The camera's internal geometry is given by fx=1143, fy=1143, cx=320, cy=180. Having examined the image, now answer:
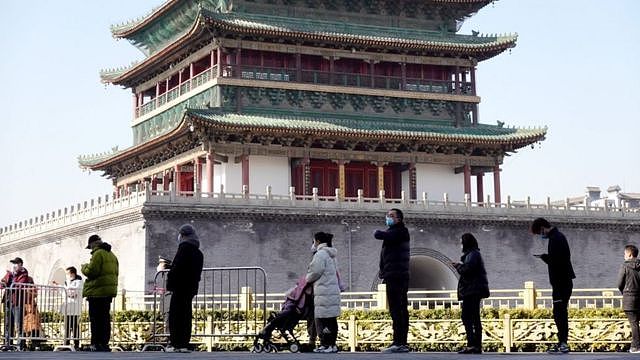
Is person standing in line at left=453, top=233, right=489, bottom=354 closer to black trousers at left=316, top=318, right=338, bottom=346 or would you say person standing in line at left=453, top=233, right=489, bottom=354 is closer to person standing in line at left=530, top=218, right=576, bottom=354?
person standing in line at left=530, top=218, right=576, bottom=354

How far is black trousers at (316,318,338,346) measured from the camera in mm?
17344

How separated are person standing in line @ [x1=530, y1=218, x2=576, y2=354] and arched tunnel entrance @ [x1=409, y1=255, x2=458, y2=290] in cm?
2357

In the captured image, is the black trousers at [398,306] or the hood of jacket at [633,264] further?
the hood of jacket at [633,264]

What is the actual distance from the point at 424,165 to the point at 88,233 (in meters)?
12.8

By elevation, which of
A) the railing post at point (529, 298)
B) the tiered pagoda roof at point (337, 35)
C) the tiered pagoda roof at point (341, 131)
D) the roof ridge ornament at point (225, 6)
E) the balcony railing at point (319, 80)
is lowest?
the railing post at point (529, 298)

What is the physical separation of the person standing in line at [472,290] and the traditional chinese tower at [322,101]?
76.4ft

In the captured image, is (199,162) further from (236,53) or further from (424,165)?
(424,165)

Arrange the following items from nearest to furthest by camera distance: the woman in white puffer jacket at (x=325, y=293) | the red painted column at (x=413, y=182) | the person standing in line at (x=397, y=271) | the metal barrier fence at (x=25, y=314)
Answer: the person standing in line at (x=397, y=271), the woman in white puffer jacket at (x=325, y=293), the metal barrier fence at (x=25, y=314), the red painted column at (x=413, y=182)

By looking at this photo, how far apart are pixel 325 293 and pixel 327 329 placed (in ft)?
1.81

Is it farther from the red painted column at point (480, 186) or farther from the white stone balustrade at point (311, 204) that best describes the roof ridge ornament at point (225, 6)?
the red painted column at point (480, 186)

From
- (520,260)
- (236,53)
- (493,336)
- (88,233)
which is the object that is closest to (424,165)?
(520,260)

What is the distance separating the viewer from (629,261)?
17969 mm

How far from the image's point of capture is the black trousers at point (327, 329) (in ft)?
56.9

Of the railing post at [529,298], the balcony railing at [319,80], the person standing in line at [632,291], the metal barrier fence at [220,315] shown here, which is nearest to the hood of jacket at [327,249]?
the metal barrier fence at [220,315]
